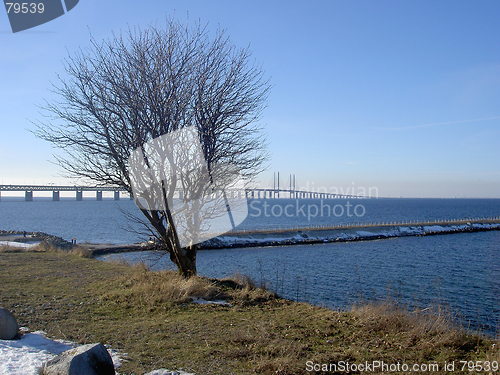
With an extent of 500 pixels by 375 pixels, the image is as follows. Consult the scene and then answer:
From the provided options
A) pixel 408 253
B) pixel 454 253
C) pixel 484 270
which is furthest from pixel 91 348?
pixel 454 253

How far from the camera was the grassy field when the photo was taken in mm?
5863

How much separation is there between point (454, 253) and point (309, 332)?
1536 inches

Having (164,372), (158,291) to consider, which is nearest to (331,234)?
(158,291)

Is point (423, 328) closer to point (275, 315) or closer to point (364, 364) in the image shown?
point (364, 364)

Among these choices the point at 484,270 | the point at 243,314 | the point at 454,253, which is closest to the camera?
the point at 243,314

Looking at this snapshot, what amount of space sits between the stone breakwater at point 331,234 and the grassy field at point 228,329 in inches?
1437

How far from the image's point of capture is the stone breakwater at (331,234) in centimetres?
5091

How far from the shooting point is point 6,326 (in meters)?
6.14

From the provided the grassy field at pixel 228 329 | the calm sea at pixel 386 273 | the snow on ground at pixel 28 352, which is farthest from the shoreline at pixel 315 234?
the snow on ground at pixel 28 352

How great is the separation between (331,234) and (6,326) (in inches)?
2139

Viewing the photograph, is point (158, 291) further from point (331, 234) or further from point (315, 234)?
point (331, 234)

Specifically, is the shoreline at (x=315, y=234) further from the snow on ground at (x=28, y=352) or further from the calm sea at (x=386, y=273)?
the snow on ground at (x=28, y=352)

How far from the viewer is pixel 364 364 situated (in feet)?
19.0

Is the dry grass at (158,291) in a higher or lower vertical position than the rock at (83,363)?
lower
